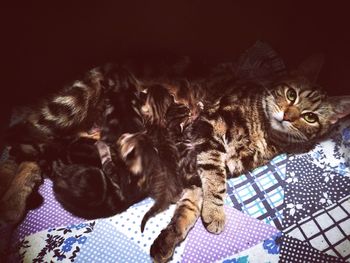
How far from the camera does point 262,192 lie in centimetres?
163

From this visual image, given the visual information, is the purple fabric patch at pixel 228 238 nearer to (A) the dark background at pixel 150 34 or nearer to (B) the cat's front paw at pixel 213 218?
(B) the cat's front paw at pixel 213 218

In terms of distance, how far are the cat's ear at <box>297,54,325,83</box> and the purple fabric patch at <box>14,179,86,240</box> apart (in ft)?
4.29

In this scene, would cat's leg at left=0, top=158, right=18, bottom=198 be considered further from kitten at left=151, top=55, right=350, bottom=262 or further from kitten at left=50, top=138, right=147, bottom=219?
kitten at left=151, top=55, right=350, bottom=262

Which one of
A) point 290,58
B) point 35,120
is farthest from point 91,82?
point 290,58

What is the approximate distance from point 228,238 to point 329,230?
457 millimetres

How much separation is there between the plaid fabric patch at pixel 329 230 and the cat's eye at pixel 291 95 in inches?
21.1

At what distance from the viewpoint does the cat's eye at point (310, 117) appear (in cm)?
162

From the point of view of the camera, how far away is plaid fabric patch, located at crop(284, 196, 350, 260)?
1.45m

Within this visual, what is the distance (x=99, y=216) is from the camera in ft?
4.88

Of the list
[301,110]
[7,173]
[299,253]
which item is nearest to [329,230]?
[299,253]

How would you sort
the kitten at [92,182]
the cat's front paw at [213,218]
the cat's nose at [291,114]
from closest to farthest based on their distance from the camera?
the kitten at [92,182] < the cat's front paw at [213,218] < the cat's nose at [291,114]

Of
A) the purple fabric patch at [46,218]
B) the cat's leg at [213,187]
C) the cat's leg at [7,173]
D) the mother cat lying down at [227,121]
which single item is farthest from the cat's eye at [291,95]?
the cat's leg at [7,173]

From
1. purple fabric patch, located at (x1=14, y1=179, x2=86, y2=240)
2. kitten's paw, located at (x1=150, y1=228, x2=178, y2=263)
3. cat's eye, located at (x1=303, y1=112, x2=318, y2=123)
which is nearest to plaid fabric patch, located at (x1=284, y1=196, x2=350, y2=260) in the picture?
cat's eye, located at (x1=303, y1=112, x2=318, y2=123)

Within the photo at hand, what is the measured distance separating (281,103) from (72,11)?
1.08 metres
